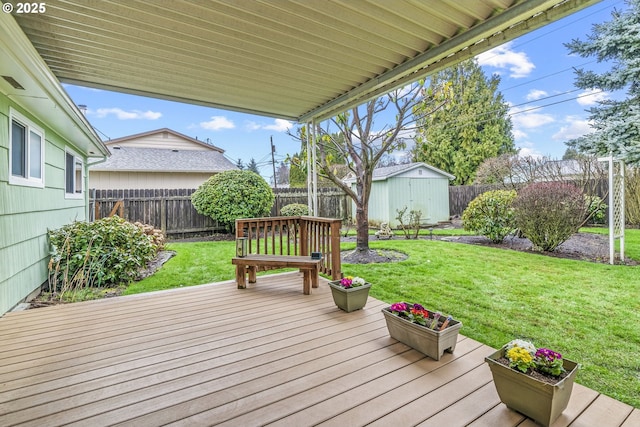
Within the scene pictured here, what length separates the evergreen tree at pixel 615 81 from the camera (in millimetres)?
7789

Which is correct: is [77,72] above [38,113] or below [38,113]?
above

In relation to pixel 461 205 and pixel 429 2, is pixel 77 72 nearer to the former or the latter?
pixel 429 2

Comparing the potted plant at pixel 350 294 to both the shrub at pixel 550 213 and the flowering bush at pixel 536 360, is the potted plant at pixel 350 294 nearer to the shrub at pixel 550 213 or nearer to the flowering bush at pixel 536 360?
the flowering bush at pixel 536 360

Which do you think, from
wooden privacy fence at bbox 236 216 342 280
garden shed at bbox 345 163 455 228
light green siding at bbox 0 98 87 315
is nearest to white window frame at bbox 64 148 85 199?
light green siding at bbox 0 98 87 315

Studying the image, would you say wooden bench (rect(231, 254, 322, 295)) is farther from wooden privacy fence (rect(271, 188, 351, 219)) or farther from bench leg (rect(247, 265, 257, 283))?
wooden privacy fence (rect(271, 188, 351, 219))

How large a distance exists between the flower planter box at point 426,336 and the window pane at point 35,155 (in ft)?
15.2

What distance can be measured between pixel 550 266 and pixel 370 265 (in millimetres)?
3022

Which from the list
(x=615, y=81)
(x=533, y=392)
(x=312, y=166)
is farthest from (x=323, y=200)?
(x=533, y=392)

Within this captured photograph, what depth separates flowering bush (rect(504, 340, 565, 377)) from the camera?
1.67m

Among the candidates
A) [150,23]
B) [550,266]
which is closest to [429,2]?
[150,23]

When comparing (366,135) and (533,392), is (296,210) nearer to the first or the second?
(366,135)

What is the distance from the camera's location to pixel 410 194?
1190cm

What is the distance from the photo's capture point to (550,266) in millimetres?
5391

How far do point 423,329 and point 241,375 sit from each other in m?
1.31
